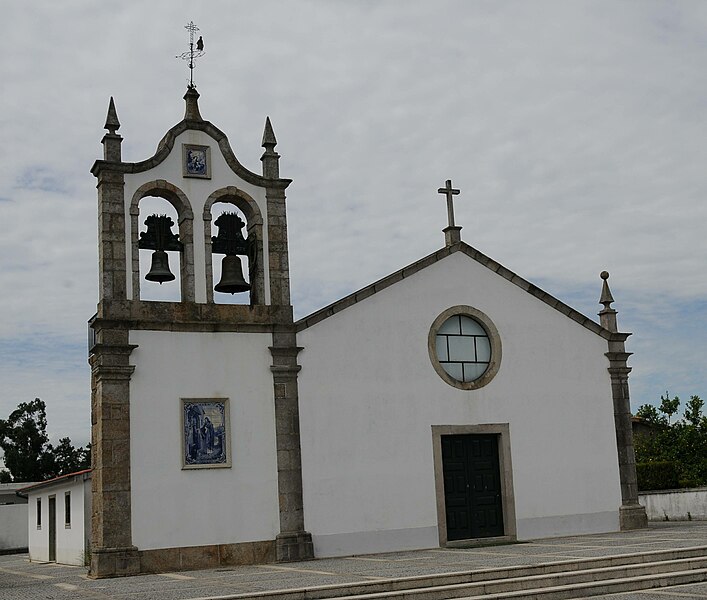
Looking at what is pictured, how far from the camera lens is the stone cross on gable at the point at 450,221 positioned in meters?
19.5

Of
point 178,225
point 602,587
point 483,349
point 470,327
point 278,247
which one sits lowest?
point 602,587

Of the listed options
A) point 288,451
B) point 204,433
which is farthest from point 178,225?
point 288,451

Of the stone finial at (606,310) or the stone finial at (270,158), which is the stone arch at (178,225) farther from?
the stone finial at (606,310)

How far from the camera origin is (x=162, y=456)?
53.8ft

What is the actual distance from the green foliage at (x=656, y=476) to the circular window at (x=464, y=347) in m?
10.8

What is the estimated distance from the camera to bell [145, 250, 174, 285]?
17047mm

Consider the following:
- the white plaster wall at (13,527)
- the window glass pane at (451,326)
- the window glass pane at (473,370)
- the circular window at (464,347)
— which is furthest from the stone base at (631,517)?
the white plaster wall at (13,527)

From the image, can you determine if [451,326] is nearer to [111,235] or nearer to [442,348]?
[442,348]

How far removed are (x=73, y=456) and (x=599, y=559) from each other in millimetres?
44351

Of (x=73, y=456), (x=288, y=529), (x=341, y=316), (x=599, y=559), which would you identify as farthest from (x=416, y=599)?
(x=73, y=456)

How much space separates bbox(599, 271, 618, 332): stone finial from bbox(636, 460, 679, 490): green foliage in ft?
29.1

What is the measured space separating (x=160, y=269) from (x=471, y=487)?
23.1ft

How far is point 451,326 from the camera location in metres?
19.2

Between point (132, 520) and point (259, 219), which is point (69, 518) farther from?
point (259, 219)
